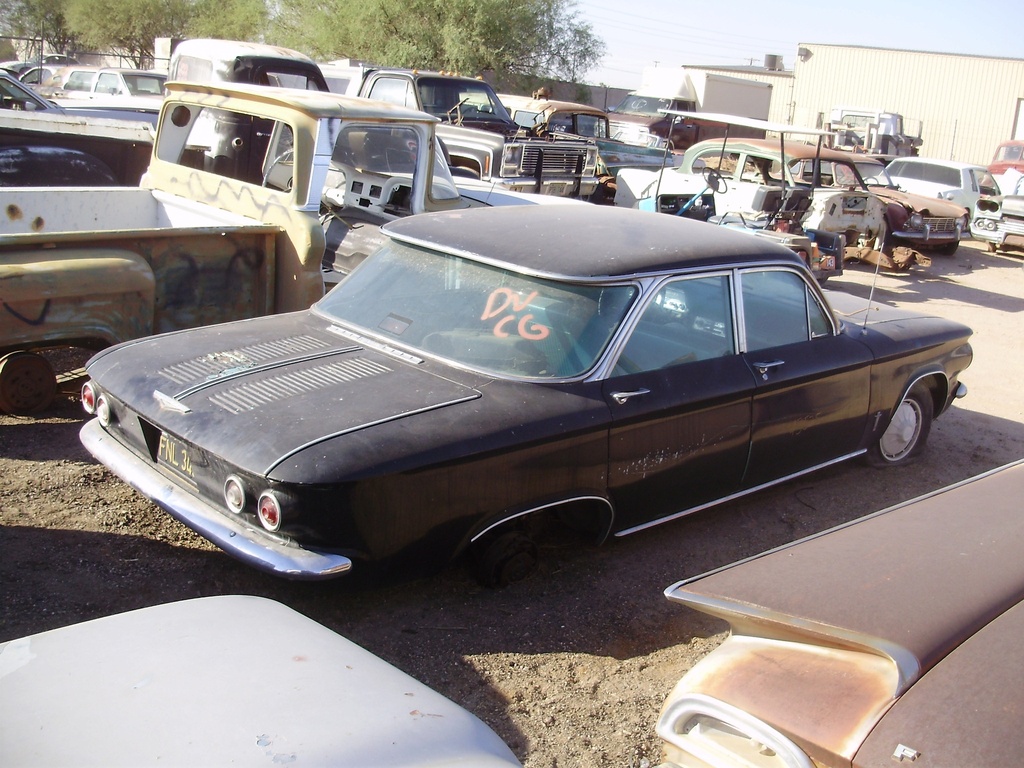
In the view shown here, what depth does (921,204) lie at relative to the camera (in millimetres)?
14820

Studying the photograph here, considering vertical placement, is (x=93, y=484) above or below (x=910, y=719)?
below

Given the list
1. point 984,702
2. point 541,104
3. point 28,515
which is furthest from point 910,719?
point 541,104

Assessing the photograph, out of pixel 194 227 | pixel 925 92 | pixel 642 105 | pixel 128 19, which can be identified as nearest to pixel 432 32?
pixel 642 105

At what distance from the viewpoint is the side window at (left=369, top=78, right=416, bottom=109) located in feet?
42.3

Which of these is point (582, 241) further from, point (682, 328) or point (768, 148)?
point (768, 148)

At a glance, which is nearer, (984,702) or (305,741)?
(305,741)

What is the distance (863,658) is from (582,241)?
8.26 ft

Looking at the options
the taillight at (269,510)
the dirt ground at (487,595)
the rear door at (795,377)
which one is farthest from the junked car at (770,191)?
the taillight at (269,510)

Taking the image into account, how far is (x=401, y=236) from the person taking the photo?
4641 mm

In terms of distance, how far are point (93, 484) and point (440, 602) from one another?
6.24 ft

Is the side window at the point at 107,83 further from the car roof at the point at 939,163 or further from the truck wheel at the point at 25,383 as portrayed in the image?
the truck wheel at the point at 25,383

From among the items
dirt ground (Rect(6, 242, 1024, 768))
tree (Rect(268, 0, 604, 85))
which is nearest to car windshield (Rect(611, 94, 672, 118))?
tree (Rect(268, 0, 604, 85))

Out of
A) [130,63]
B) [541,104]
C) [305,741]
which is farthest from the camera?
[130,63]

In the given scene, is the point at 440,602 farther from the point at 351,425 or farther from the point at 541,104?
the point at 541,104
